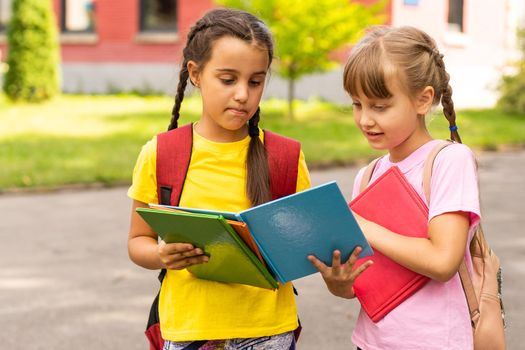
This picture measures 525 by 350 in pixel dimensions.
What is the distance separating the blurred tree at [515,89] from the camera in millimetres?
16141

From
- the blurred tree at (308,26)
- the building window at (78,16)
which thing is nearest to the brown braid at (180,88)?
the blurred tree at (308,26)

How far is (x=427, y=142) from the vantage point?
89.5 inches

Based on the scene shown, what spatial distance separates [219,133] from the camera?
8.25 feet

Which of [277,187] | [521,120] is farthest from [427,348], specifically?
[521,120]

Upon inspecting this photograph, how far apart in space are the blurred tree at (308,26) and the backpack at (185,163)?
10750 mm

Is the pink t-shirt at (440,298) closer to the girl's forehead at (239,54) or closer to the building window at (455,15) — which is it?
the girl's forehead at (239,54)

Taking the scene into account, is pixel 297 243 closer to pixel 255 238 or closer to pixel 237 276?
pixel 255 238

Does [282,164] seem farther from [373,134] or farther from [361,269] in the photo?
[361,269]

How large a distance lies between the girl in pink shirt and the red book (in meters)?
0.03

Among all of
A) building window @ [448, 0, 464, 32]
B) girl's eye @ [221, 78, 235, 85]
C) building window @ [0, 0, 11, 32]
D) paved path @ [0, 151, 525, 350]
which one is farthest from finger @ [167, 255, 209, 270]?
building window @ [0, 0, 11, 32]

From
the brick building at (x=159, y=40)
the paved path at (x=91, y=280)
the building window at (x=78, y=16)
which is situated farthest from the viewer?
the building window at (x=78, y=16)

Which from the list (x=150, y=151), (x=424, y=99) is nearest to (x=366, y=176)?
(x=424, y=99)

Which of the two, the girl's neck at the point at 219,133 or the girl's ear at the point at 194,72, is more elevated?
the girl's ear at the point at 194,72

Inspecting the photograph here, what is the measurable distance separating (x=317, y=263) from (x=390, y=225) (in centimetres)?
21
